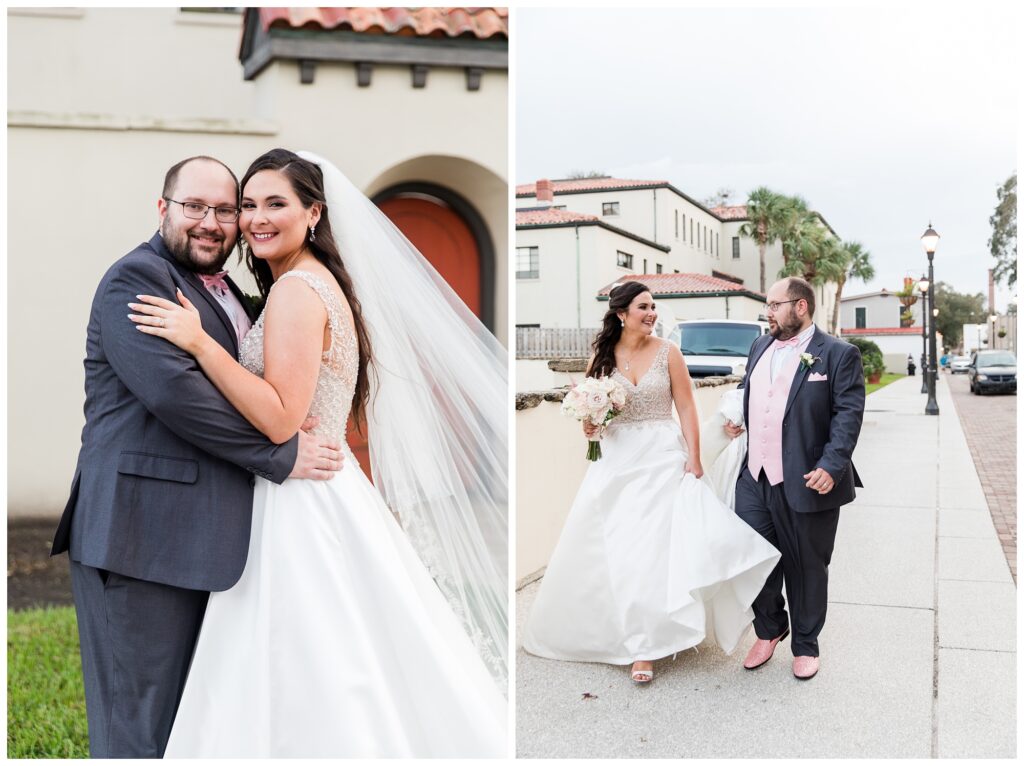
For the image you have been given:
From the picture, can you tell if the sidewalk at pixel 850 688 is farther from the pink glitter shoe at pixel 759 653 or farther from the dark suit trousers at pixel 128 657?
the dark suit trousers at pixel 128 657

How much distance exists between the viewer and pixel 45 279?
6.35m

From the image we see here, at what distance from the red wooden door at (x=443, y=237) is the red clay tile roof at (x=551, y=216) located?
1654mm

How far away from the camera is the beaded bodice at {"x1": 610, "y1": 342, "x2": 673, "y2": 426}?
3.71m

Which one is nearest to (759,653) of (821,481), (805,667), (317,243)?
(805,667)

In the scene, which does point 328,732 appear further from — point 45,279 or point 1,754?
point 45,279

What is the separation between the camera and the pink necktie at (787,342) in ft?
11.2

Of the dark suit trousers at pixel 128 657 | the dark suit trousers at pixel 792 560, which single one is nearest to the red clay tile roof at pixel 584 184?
the dark suit trousers at pixel 792 560

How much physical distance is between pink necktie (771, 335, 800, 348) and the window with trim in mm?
1532

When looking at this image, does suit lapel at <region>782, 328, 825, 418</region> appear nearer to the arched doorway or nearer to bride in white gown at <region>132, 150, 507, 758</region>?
bride in white gown at <region>132, 150, 507, 758</region>

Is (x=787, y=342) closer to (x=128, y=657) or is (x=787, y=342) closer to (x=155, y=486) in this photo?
(x=155, y=486)

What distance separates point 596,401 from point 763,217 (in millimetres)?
1898

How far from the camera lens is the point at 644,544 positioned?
3568 mm

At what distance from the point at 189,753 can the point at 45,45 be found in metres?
7.00

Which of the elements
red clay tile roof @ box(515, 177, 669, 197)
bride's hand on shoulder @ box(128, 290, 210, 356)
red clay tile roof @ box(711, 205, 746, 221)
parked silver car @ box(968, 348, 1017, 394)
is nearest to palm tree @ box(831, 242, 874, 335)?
red clay tile roof @ box(711, 205, 746, 221)
